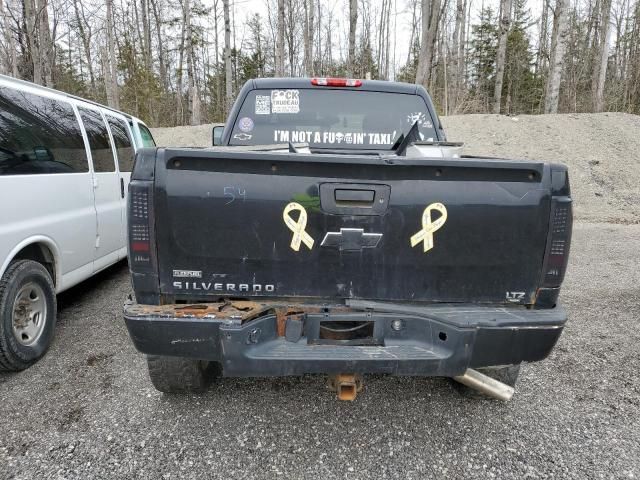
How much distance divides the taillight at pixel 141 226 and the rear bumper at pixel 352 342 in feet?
0.83

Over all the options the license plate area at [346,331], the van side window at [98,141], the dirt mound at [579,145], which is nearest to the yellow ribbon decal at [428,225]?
the license plate area at [346,331]

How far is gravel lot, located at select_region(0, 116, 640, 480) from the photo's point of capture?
7.50 ft

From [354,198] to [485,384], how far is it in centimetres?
143

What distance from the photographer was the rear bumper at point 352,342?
2072 millimetres

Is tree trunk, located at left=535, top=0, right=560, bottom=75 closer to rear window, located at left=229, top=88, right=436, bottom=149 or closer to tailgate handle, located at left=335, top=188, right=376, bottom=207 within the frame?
rear window, located at left=229, top=88, right=436, bottom=149

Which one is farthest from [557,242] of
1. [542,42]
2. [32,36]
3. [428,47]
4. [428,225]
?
[542,42]

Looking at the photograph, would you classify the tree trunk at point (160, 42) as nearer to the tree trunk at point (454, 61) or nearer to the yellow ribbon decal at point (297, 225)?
the tree trunk at point (454, 61)

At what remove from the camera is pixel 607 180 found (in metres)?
12.5

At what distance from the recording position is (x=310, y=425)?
8.64ft

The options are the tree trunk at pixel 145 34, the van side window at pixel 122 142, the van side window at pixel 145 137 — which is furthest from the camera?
the tree trunk at pixel 145 34

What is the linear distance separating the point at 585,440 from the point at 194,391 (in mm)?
2479

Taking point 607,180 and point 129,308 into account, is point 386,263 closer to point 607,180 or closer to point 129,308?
point 129,308

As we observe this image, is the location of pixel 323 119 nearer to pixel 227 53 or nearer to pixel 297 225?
pixel 297 225

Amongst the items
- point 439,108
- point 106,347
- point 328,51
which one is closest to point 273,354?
point 106,347
